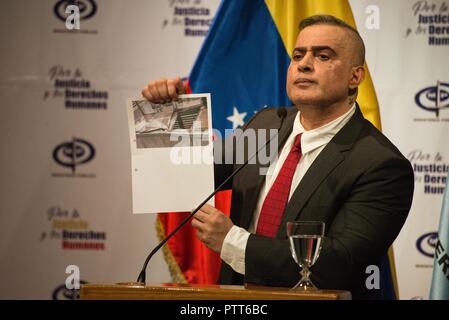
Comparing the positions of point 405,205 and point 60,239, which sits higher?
point 405,205

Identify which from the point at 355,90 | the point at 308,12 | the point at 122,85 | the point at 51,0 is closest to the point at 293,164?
the point at 355,90

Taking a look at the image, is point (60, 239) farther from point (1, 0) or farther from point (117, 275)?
point (1, 0)

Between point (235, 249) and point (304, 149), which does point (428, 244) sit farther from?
point (235, 249)

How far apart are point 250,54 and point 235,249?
1756 mm

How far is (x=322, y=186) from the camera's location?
2.70 metres

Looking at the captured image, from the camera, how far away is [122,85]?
4535 millimetres

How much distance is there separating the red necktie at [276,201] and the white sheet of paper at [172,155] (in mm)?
389

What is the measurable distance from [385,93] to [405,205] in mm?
1682

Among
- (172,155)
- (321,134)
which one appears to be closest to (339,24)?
(321,134)

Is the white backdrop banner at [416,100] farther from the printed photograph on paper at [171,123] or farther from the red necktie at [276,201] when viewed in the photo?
the printed photograph on paper at [171,123]

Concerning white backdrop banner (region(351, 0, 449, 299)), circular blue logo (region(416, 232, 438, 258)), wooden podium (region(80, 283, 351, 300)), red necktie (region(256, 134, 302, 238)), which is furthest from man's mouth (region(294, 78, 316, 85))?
circular blue logo (region(416, 232, 438, 258))

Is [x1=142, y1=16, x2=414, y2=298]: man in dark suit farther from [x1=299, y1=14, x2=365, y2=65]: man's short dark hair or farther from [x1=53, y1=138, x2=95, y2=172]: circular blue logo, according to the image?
[x1=53, y1=138, x2=95, y2=172]: circular blue logo

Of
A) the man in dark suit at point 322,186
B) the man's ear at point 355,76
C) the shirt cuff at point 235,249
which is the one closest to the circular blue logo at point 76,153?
the man in dark suit at point 322,186

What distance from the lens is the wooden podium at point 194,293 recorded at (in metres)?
1.89
